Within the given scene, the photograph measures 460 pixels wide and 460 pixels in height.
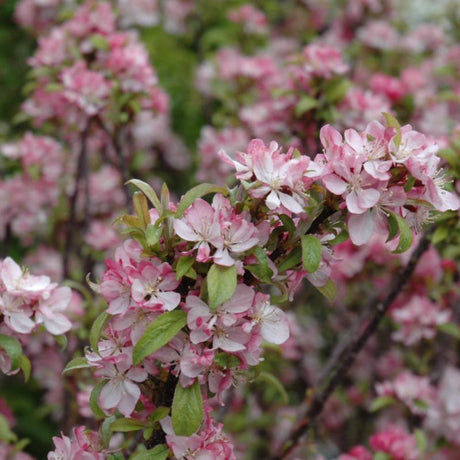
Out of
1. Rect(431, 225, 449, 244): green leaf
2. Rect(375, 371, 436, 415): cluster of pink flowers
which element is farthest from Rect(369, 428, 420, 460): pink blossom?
Rect(431, 225, 449, 244): green leaf

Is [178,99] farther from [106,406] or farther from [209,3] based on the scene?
[106,406]

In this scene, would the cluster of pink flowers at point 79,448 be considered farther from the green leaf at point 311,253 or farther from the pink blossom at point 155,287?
the green leaf at point 311,253

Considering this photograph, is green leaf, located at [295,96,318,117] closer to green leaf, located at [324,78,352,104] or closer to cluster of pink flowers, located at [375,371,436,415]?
green leaf, located at [324,78,352,104]

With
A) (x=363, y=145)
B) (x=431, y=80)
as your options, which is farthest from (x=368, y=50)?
(x=363, y=145)

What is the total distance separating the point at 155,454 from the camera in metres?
→ 1.29

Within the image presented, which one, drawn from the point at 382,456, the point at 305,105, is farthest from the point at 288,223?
the point at 305,105

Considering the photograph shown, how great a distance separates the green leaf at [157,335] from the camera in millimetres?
1187

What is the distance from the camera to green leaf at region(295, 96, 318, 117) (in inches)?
94.8

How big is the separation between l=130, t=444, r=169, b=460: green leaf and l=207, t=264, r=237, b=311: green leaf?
320mm

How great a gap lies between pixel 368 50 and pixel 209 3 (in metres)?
0.98

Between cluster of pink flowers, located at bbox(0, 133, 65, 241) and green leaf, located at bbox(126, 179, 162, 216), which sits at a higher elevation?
green leaf, located at bbox(126, 179, 162, 216)

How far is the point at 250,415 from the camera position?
316 cm

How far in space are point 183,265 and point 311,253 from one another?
0.71 ft

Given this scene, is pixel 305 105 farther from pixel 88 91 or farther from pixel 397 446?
pixel 397 446
